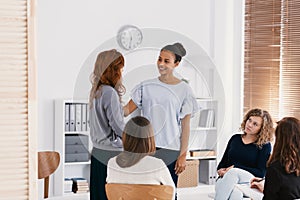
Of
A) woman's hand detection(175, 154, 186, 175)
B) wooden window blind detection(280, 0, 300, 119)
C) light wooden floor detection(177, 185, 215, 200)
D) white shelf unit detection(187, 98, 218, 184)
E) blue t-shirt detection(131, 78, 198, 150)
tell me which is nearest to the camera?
blue t-shirt detection(131, 78, 198, 150)

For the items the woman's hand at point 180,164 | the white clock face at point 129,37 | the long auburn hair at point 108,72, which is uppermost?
the white clock face at point 129,37

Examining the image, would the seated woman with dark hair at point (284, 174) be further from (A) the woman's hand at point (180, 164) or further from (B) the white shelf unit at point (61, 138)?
(B) the white shelf unit at point (61, 138)

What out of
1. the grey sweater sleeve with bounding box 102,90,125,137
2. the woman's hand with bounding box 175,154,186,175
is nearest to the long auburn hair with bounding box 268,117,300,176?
the woman's hand with bounding box 175,154,186,175

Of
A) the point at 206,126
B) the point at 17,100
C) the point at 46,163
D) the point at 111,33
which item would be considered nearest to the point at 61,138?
the point at 46,163

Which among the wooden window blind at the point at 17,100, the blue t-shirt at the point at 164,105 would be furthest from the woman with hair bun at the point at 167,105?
the wooden window blind at the point at 17,100

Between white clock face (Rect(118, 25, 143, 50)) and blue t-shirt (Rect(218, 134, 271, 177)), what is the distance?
4.33 feet

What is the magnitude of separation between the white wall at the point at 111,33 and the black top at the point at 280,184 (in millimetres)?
2403

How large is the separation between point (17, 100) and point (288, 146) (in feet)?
6.03

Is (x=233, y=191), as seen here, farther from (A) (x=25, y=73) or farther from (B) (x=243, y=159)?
(A) (x=25, y=73)

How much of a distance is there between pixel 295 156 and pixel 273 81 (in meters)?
2.38

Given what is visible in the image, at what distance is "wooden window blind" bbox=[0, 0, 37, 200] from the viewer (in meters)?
2.05

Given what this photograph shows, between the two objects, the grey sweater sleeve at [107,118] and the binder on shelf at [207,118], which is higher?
the grey sweater sleeve at [107,118]

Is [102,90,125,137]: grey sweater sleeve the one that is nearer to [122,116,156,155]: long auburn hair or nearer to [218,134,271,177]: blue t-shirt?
[122,116,156,155]: long auburn hair

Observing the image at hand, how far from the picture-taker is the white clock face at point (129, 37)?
544 cm
